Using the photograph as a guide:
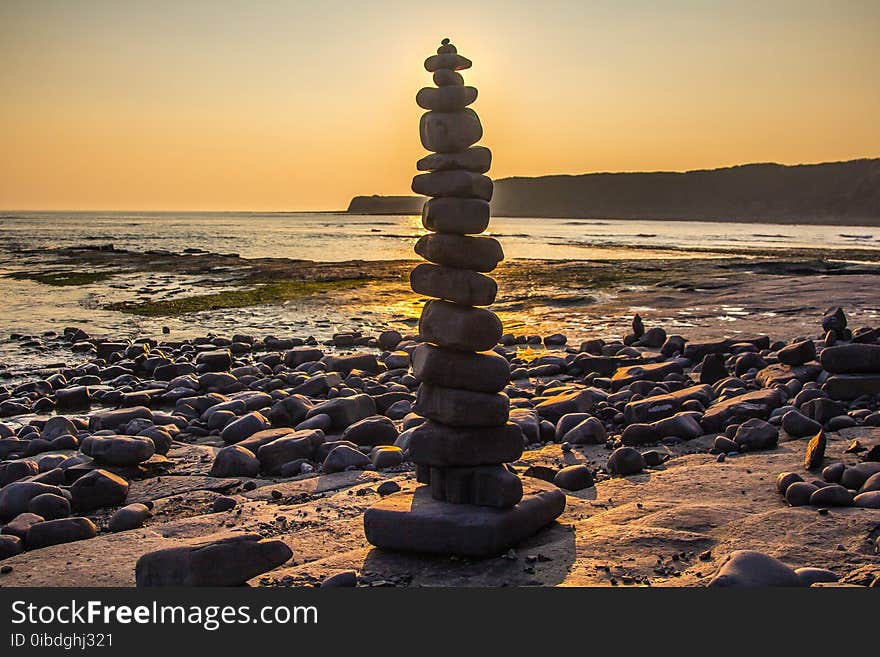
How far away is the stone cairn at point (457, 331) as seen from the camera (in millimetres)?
5746

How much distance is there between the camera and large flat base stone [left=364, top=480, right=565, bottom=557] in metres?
5.20

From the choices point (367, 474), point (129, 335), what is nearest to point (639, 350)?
point (367, 474)

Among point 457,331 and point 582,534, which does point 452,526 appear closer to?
point 582,534

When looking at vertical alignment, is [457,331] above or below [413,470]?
above

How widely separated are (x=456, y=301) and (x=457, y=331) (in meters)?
0.26

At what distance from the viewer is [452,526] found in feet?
17.2

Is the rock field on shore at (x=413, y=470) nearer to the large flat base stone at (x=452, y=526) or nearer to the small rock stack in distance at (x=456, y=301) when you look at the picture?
the large flat base stone at (x=452, y=526)

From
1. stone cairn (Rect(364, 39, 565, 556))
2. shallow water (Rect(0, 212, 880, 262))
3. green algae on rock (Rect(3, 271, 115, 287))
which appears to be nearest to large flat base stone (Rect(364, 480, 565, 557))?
stone cairn (Rect(364, 39, 565, 556))

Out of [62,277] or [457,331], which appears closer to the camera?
[457,331]

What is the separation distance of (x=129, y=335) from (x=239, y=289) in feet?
32.0

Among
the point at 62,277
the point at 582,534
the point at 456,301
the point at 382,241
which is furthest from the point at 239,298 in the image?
the point at 382,241

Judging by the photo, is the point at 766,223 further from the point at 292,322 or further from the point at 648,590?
the point at 648,590

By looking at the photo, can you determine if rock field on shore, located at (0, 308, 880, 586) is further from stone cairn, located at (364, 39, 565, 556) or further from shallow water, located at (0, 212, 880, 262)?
shallow water, located at (0, 212, 880, 262)

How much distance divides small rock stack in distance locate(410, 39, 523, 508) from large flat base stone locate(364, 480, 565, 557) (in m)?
0.37
